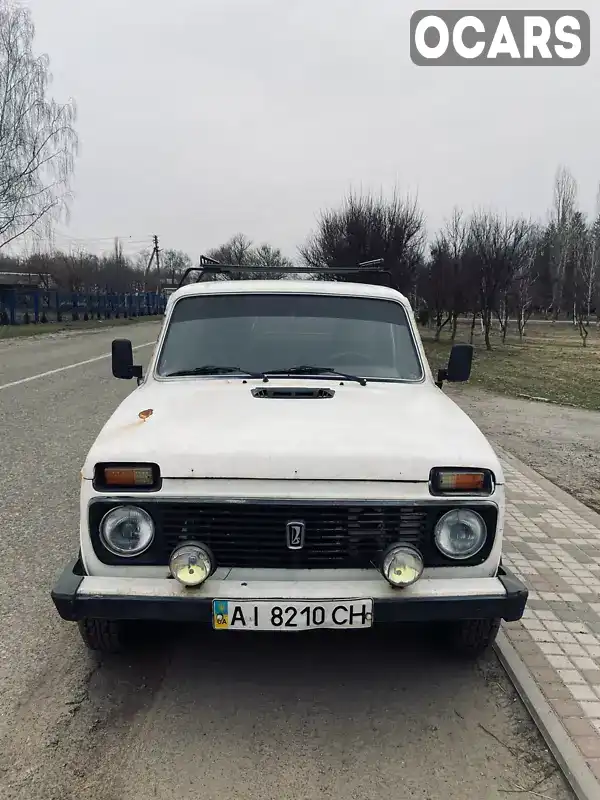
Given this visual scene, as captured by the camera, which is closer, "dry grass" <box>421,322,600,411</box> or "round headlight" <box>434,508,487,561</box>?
"round headlight" <box>434,508,487,561</box>

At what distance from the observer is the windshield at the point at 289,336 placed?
4.14 metres

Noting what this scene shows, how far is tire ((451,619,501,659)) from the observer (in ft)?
10.6

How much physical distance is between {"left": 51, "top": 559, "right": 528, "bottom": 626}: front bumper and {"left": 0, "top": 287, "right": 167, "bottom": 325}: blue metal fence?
3068 cm

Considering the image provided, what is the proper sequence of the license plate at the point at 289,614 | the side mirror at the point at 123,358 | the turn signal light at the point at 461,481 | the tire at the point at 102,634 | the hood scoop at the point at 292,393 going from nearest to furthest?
1. the license plate at the point at 289,614
2. the turn signal light at the point at 461,481
3. the tire at the point at 102,634
4. the hood scoop at the point at 292,393
5. the side mirror at the point at 123,358

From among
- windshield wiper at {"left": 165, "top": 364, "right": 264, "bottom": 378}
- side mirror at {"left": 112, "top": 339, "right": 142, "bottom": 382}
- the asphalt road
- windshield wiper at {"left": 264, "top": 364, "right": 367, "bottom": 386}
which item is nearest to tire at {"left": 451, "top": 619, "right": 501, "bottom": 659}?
the asphalt road

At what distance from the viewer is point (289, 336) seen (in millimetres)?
4219

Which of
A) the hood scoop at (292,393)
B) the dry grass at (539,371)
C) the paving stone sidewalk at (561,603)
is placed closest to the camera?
the paving stone sidewalk at (561,603)

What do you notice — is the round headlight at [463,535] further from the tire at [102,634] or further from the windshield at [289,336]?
the tire at [102,634]

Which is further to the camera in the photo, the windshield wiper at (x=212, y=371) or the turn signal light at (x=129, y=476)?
the windshield wiper at (x=212, y=371)

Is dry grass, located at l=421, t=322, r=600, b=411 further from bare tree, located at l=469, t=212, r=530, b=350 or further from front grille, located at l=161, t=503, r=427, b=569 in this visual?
front grille, located at l=161, t=503, r=427, b=569

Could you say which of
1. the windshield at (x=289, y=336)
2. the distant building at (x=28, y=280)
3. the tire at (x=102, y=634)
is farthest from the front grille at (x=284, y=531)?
the distant building at (x=28, y=280)

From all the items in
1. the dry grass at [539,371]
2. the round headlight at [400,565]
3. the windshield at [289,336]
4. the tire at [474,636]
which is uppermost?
the windshield at [289,336]

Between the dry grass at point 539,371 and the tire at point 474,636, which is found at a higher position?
the tire at point 474,636

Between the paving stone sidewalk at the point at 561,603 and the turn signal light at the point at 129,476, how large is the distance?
206 centimetres
